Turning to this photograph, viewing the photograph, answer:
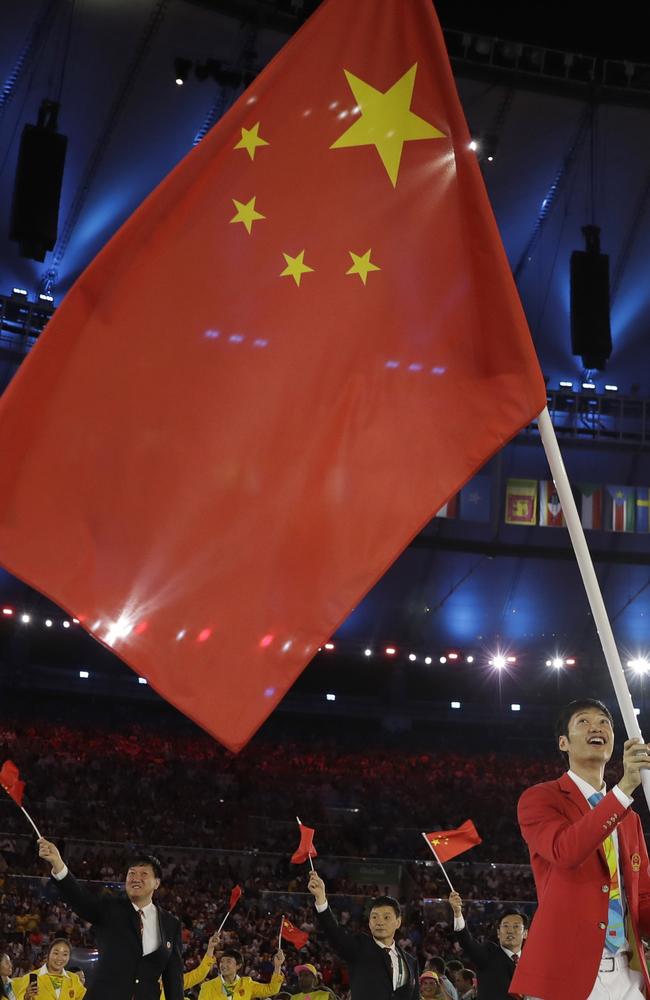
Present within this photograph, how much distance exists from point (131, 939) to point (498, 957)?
2.62 m

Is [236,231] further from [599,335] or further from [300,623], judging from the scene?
[599,335]

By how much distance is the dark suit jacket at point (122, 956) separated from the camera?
6785mm

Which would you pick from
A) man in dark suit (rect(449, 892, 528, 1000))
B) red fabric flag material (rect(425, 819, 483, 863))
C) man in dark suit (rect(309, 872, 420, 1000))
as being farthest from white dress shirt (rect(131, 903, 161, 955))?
red fabric flag material (rect(425, 819, 483, 863))

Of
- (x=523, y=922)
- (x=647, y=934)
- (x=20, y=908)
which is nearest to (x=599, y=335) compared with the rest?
(x=20, y=908)

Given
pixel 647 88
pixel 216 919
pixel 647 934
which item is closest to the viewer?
pixel 647 934

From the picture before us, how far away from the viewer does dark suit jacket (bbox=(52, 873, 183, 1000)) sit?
679 centimetres

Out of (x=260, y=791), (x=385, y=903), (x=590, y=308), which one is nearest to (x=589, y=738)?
(x=385, y=903)

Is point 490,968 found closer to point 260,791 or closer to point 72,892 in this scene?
point 72,892

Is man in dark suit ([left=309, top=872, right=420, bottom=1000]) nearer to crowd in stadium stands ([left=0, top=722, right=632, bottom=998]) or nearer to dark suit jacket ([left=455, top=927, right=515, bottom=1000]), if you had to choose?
dark suit jacket ([left=455, top=927, right=515, bottom=1000])

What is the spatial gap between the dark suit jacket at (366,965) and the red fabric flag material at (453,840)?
1.94 m

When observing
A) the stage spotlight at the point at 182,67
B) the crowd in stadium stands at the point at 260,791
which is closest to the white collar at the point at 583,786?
the crowd in stadium stands at the point at 260,791

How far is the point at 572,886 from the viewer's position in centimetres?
413

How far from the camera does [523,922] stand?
8.23 m

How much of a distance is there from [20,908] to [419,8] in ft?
50.7
